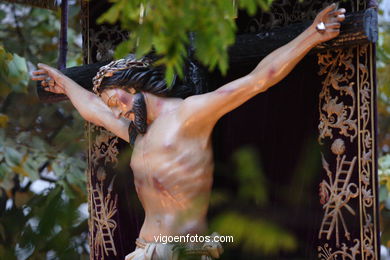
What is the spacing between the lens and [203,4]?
1.53 meters

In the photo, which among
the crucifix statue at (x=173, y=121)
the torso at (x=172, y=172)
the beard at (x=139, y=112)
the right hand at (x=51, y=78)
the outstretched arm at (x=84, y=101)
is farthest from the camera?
the right hand at (x=51, y=78)

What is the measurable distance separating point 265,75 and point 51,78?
1.28m

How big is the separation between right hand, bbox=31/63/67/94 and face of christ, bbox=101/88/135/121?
501mm

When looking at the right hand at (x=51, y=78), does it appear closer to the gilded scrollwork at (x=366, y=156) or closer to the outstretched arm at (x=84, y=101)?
the outstretched arm at (x=84, y=101)

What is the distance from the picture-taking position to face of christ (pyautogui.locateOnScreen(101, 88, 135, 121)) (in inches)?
127

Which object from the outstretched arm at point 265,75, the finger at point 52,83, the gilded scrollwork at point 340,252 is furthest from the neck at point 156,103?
the gilded scrollwork at point 340,252

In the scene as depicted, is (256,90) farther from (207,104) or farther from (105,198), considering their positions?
(105,198)

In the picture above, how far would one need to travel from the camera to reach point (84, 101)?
360 centimetres

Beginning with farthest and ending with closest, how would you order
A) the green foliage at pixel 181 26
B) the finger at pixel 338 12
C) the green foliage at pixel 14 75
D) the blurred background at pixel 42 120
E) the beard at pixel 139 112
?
the blurred background at pixel 42 120
the green foliage at pixel 14 75
the beard at pixel 139 112
the finger at pixel 338 12
the green foliage at pixel 181 26

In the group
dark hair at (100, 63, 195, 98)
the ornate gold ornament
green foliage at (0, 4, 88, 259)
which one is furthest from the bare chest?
green foliage at (0, 4, 88, 259)

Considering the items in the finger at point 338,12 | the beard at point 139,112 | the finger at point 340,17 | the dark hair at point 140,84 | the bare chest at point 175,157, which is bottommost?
the bare chest at point 175,157

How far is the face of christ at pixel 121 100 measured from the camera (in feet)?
10.6

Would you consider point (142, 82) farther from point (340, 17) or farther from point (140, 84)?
point (340, 17)

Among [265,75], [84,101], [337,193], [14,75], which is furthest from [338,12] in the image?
[14,75]
